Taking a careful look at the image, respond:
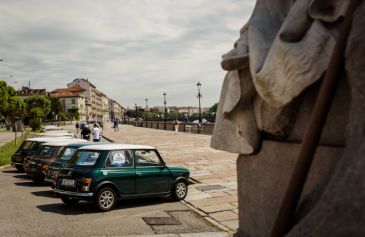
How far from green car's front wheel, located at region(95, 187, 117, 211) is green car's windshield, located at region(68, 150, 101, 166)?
72 cm

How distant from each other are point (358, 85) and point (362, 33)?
0.24 metres

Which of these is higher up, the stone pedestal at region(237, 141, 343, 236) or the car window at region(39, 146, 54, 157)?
the stone pedestal at region(237, 141, 343, 236)

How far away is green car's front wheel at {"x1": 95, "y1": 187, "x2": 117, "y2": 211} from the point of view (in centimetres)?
980

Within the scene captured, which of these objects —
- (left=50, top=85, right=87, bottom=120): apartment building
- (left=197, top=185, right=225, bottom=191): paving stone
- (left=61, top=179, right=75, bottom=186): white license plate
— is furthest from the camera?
(left=50, top=85, right=87, bottom=120): apartment building

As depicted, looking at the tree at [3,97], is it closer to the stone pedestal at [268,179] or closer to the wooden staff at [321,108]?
the stone pedestal at [268,179]

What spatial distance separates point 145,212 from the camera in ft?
32.3

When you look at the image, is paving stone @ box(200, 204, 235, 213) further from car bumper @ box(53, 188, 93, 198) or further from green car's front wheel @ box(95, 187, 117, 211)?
car bumper @ box(53, 188, 93, 198)

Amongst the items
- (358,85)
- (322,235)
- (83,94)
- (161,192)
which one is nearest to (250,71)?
(358,85)

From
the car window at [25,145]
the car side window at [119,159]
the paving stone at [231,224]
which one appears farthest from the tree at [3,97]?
the paving stone at [231,224]

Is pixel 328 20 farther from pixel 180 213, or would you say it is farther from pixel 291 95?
pixel 180 213

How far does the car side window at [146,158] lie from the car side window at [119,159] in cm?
18

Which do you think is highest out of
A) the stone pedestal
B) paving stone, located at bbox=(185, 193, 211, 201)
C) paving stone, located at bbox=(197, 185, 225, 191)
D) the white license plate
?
the stone pedestal

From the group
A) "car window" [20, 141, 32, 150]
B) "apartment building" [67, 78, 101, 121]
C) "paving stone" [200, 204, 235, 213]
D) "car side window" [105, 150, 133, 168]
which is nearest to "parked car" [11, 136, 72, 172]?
"car window" [20, 141, 32, 150]

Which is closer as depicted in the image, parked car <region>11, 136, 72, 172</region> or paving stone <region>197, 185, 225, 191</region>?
paving stone <region>197, 185, 225, 191</region>
